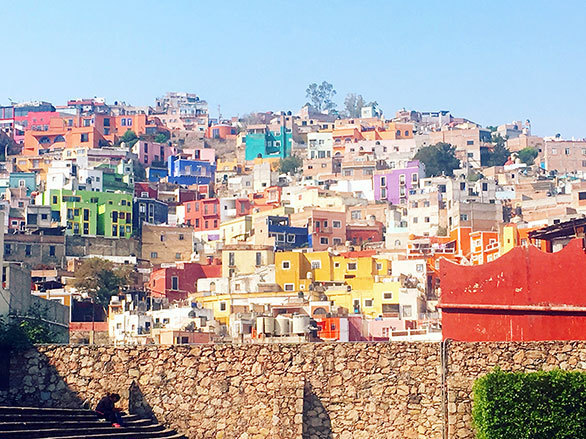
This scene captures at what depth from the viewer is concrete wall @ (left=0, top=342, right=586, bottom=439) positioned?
23.0 m

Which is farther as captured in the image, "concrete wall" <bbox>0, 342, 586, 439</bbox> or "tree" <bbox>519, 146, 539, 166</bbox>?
"tree" <bbox>519, 146, 539, 166</bbox>

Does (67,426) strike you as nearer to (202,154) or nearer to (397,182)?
(397,182)

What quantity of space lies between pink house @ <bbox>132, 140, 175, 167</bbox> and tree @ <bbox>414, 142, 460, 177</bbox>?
21.9 m

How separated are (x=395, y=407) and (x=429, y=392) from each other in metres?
0.65

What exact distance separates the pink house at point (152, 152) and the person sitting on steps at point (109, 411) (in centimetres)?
8487

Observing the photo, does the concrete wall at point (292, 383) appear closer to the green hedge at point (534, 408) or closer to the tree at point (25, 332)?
the tree at point (25, 332)

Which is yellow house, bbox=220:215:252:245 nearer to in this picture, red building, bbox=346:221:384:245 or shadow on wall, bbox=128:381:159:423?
red building, bbox=346:221:384:245

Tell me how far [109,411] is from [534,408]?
7.15m

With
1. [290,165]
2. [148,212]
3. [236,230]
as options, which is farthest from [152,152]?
[236,230]

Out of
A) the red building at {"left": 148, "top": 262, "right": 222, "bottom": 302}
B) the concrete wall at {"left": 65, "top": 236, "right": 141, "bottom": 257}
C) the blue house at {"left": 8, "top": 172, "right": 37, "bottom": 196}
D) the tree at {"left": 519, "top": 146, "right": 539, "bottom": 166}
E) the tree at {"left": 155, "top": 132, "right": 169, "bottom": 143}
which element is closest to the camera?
the red building at {"left": 148, "top": 262, "right": 222, "bottom": 302}

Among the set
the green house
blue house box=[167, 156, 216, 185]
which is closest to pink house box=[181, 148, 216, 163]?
blue house box=[167, 156, 216, 185]

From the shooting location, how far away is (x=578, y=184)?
88.6 m

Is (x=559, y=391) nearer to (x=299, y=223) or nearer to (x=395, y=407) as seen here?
(x=395, y=407)

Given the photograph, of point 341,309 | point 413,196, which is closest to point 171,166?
point 413,196
